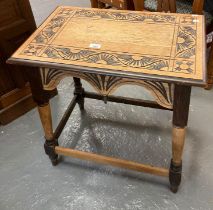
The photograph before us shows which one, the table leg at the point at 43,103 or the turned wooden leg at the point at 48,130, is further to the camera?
the turned wooden leg at the point at 48,130

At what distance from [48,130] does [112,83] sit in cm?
46

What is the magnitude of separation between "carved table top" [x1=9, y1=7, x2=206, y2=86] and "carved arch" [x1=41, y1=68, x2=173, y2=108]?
0.16 ft

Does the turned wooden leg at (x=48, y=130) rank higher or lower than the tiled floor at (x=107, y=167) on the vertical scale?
higher

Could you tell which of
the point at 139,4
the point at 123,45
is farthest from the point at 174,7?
the point at 123,45

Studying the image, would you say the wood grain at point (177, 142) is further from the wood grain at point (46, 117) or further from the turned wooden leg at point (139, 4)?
the turned wooden leg at point (139, 4)

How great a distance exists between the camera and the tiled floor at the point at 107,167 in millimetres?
1323

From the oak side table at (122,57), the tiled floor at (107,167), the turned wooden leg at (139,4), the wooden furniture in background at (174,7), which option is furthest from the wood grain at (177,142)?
the turned wooden leg at (139,4)

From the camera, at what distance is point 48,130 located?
4.38 ft

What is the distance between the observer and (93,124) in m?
1.70

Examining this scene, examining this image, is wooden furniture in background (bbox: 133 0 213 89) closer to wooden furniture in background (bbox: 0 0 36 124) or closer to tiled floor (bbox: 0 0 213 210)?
tiled floor (bbox: 0 0 213 210)

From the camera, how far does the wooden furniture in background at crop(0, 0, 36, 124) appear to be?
5.01 feet

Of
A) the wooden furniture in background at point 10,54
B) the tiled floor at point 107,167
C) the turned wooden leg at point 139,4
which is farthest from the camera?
the turned wooden leg at point 139,4

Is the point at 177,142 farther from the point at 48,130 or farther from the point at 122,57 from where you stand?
the point at 48,130

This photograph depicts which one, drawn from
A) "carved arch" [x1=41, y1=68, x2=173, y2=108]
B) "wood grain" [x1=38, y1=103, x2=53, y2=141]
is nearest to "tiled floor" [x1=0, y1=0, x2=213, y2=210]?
"wood grain" [x1=38, y1=103, x2=53, y2=141]
